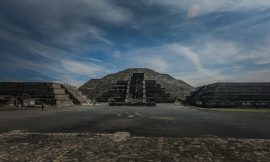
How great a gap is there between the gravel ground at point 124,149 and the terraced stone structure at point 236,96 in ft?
109

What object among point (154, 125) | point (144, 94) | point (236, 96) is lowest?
point (154, 125)

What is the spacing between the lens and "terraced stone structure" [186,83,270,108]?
42.8m

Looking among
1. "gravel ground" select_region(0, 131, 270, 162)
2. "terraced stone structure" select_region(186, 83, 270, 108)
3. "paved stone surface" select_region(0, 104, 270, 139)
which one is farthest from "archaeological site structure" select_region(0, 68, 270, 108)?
"gravel ground" select_region(0, 131, 270, 162)

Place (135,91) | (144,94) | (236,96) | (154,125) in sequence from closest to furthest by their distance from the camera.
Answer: (154,125) → (236,96) → (144,94) → (135,91)

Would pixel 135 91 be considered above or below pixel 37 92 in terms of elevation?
above

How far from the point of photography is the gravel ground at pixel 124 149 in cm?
823

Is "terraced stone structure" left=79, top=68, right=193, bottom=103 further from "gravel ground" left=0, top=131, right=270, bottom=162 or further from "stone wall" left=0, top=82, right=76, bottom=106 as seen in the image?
"gravel ground" left=0, top=131, right=270, bottom=162

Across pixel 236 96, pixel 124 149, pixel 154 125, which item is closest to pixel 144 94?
pixel 236 96

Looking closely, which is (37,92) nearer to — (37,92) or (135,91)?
(37,92)

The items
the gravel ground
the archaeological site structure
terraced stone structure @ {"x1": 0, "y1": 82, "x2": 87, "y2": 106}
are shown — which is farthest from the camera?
terraced stone structure @ {"x1": 0, "y1": 82, "x2": 87, "y2": 106}

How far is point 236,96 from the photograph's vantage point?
45.9m

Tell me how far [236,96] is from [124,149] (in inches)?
1580

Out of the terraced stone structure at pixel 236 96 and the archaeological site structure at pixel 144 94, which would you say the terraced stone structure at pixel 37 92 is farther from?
the terraced stone structure at pixel 236 96

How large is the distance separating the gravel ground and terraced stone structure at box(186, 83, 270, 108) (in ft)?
109
